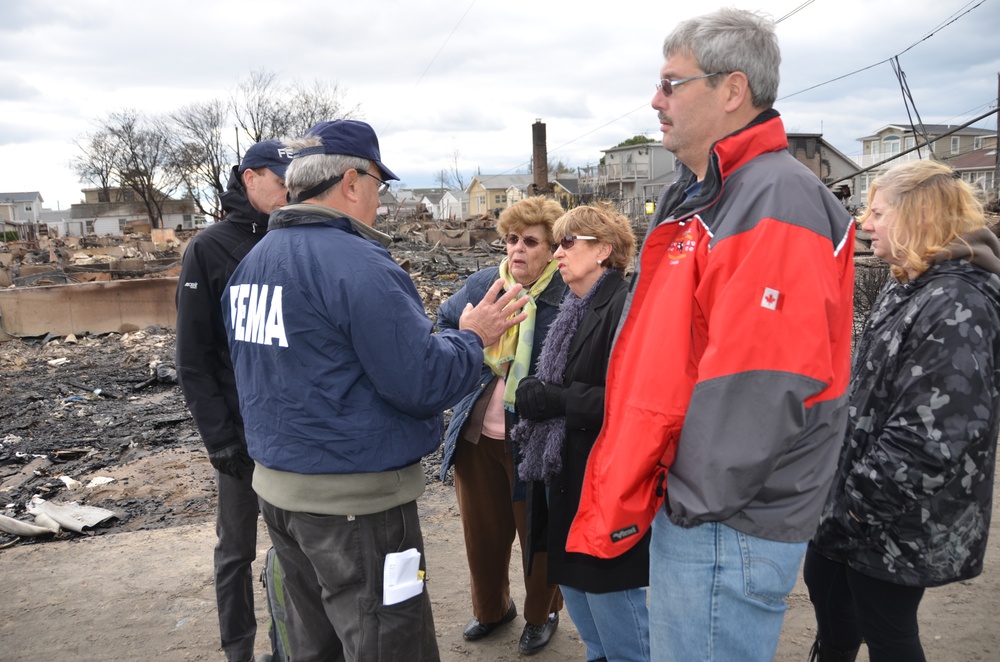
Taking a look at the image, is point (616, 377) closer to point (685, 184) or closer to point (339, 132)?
point (685, 184)

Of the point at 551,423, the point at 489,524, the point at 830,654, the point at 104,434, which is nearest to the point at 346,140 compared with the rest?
the point at 551,423

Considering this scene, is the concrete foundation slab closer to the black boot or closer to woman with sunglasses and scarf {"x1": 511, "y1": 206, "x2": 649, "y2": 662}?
woman with sunglasses and scarf {"x1": 511, "y1": 206, "x2": 649, "y2": 662}

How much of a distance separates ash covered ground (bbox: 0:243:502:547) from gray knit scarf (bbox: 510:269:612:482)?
304 cm

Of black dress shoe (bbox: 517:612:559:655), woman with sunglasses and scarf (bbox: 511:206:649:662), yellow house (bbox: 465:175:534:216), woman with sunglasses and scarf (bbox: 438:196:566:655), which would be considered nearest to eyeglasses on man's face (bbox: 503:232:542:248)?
woman with sunglasses and scarf (bbox: 438:196:566:655)

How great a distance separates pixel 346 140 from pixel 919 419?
1.99m

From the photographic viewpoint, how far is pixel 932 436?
2.13 meters

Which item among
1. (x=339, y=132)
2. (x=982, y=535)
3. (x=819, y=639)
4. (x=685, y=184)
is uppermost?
(x=339, y=132)

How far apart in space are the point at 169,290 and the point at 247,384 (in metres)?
12.2

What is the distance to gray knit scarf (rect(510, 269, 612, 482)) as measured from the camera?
283 centimetres

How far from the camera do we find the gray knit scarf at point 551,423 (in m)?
2.83

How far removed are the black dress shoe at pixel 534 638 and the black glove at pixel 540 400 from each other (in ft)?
4.02

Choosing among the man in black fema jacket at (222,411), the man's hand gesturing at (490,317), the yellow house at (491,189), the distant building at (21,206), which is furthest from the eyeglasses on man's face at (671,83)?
the distant building at (21,206)

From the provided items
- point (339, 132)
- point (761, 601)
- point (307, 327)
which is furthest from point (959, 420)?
point (339, 132)

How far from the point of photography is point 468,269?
75.8 feet
